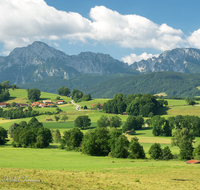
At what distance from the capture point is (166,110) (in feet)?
579

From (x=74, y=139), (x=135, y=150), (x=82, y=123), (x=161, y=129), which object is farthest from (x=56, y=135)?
(x=161, y=129)

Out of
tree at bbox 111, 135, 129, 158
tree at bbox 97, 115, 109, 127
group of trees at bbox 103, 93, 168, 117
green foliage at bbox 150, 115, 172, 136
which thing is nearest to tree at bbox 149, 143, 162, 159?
tree at bbox 111, 135, 129, 158

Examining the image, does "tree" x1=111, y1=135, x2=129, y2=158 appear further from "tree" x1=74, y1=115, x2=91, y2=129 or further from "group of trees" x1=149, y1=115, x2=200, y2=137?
"tree" x1=74, y1=115, x2=91, y2=129

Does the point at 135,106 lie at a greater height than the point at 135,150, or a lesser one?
greater

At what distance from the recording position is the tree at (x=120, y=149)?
197 ft

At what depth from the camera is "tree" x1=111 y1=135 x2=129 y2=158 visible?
59938 mm

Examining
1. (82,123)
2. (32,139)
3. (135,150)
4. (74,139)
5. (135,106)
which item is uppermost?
(135,106)

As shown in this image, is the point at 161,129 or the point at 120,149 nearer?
the point at 120,149

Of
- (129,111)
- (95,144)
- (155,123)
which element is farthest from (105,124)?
(95,144)

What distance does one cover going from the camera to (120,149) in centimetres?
6006

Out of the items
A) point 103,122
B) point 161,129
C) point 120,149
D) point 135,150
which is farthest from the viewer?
point 103,122

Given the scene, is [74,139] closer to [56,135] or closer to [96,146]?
[96,146]

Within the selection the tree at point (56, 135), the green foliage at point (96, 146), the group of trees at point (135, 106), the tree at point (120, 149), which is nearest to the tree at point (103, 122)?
the tree at point (56, 135)

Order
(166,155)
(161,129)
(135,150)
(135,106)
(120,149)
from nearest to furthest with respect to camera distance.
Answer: (135,150) → (166,155) → (120,149) → (161,129) → (135,106)
